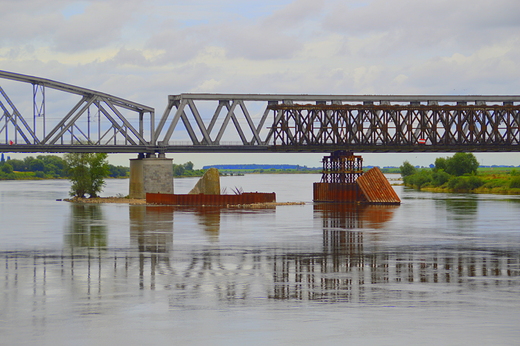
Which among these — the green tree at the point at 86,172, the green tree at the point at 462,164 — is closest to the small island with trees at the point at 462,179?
the green tree at the point at 462,164

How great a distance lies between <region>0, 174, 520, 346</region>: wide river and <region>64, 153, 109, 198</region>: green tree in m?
47.3

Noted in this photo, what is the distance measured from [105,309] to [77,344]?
3.07 meters

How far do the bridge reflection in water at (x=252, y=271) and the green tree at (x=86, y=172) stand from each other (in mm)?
52264

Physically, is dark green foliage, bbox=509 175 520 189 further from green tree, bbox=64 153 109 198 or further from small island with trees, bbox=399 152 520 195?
green tree, bbox=64 153 109 198

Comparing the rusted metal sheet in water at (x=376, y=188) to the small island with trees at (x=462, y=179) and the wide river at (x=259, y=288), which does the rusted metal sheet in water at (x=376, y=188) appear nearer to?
the wide river at (x=259, y=288)

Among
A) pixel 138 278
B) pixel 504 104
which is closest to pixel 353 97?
pixel 504 104

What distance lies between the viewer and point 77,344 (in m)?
13.2

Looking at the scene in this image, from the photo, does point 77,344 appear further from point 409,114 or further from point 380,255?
point 409,114

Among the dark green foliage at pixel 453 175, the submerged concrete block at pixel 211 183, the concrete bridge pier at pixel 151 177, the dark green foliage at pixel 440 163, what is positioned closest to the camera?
the submerged concrete block at pixel 211 183

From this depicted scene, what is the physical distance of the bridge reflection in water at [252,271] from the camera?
18484mm

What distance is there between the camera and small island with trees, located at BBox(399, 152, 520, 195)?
111 meters

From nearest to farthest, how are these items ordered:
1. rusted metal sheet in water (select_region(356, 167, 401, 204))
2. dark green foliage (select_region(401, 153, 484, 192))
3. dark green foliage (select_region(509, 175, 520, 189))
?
rusted metal sheet in water (select_region(356, 167, 401, 204)) → dark green foliage (select_region(509, 175, 520, 189)) → dark green foliage (select_region(401, 153, 484, 192))

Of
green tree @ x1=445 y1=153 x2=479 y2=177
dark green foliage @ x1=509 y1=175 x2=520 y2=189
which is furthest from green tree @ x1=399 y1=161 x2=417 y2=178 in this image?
dark green foliage @ x1=509 y1=175 x2=520 y2=189

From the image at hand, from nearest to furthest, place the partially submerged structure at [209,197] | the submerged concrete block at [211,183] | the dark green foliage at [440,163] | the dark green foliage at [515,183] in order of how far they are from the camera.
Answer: the partially submerged structure at [209,197] → the submerged concrete block at [211,183] → the dark green foliage at [515,183] → the dark green foliage at [440,163]
